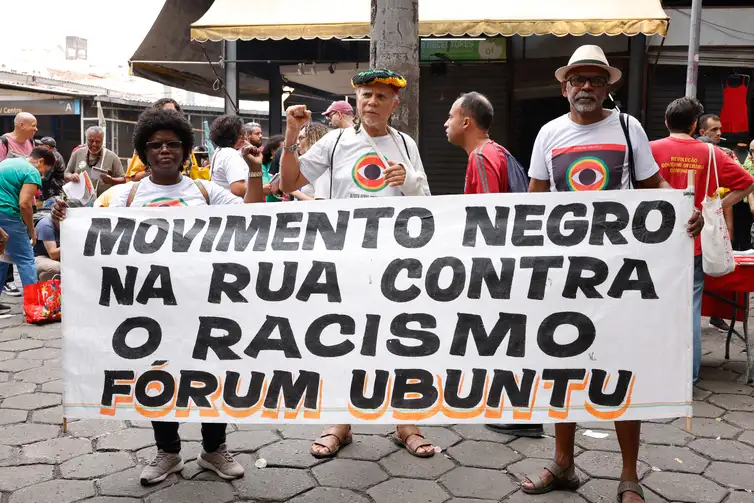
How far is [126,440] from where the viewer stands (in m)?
4.18

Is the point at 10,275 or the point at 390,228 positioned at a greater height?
the point at 390,228

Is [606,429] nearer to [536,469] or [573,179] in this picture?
[536,469]

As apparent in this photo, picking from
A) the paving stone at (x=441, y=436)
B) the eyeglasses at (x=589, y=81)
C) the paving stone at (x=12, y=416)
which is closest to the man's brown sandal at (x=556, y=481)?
the paving stone at (x=441, y=436)

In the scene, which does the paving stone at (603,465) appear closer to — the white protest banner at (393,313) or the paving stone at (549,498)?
the paving stone at (549,498)

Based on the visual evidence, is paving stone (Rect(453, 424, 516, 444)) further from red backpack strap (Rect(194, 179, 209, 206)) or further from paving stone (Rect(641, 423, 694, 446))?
Answer: red backpack strap (Rect(194, 179, 209, 206))

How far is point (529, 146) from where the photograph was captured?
1123cm

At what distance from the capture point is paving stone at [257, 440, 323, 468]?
3848 millimetres

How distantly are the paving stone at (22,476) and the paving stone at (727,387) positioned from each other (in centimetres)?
415

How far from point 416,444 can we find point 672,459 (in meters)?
1.31

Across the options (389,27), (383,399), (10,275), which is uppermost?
(389,27)

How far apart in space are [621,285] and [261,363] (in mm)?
1540

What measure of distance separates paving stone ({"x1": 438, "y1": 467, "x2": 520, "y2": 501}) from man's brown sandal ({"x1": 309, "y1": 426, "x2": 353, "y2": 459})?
608 millimetres

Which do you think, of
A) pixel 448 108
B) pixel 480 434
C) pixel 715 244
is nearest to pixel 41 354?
pixel 480 434

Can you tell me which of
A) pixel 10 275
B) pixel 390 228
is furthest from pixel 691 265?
pixel 10 275
